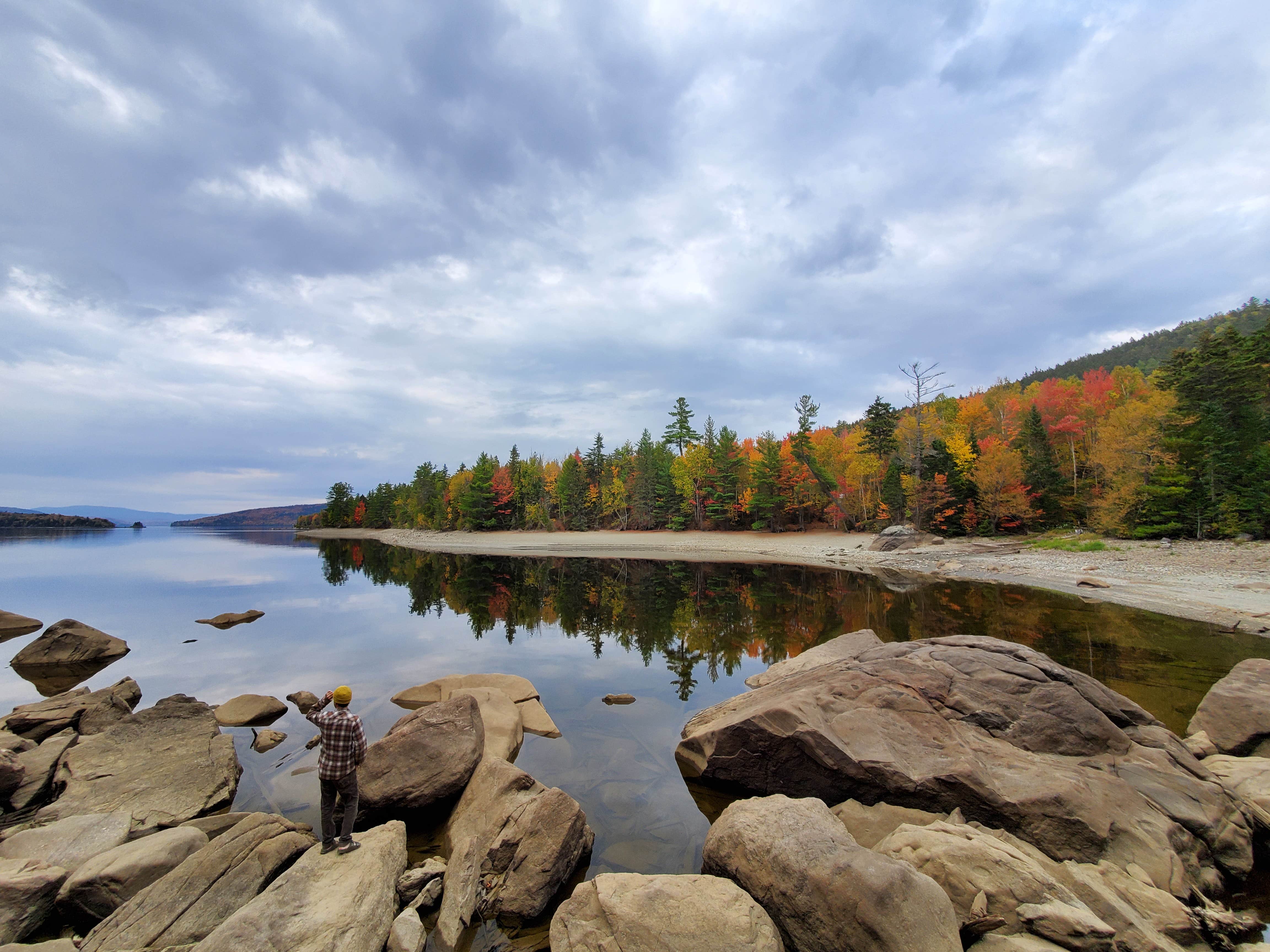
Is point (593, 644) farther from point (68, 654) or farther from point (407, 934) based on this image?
point (68, 654)

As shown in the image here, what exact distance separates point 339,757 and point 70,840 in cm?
328

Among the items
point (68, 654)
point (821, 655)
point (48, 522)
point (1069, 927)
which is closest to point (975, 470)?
point (821, 655)

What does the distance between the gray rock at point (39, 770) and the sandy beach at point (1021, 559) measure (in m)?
Answer: 27.3

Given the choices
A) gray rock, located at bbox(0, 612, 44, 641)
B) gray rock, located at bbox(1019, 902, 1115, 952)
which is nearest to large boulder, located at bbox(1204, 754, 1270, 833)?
gray rock, located at bbox(1019, 902, 1115, 952)

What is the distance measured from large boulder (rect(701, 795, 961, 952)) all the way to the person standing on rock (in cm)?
400

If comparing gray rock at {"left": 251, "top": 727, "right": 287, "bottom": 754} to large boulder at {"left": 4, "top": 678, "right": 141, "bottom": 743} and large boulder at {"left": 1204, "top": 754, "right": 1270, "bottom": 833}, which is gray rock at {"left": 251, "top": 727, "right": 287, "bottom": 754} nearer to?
large boulder at {"left": 4, "top": 678, "right": 141, "bottom": 743}

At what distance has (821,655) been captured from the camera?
1152 centimetres

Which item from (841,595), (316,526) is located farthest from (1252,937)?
(316,526)

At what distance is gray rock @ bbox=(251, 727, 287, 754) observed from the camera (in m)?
9.23

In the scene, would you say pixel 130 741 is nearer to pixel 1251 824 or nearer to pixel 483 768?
pixel 483 768

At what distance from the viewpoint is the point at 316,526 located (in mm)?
141750

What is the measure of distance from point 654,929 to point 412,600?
82.5 ft

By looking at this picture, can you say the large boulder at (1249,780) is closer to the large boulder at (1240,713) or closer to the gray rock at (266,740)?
the large boulder at (1240,713)

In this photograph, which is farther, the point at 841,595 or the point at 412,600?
the point at 412,600
